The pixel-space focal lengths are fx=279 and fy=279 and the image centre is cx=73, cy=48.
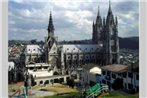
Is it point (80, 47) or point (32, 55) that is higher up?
point (80, 47)

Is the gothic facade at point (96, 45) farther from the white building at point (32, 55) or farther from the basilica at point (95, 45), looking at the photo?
the white building at point (32, 55)

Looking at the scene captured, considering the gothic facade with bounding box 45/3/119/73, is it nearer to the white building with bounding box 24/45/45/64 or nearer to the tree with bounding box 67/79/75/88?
the white building with bounding box 24/45/45/64

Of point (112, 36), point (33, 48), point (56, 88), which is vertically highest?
point (112, 36)

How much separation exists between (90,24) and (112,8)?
11.7 inches

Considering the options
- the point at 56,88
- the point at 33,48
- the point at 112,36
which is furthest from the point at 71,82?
the point at 33,48

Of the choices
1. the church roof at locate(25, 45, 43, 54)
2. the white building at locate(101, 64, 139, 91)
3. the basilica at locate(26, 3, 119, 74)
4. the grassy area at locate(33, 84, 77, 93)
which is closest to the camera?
the white building at locate(101, 64, 139, 91)

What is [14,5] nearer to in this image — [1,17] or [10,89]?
[1,17]

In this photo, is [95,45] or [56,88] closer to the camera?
[56,88]

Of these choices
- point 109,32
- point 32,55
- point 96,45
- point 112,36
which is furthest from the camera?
point 32,55

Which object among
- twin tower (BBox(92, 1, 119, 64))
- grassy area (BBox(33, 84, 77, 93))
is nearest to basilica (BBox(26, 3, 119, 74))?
twin tower (BBox(92, 1, 119, 64))

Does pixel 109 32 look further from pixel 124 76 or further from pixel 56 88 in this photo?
pixel 56 88

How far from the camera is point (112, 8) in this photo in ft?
9.04

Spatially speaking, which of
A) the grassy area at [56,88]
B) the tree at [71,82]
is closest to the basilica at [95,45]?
the tree at [71,82]
